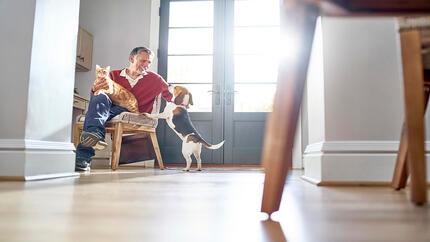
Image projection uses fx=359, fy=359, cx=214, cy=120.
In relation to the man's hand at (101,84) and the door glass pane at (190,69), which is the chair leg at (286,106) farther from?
the door glass pane at (190,69)

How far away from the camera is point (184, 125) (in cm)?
317

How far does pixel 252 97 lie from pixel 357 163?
316 centimetres

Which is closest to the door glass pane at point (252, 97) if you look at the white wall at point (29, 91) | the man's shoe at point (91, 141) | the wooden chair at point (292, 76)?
the man's shoe at point (91, 141)

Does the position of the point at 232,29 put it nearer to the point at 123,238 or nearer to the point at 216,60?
the point at 216,60

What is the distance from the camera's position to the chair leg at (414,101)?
923 mm

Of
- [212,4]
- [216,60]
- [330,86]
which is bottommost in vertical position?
[330,86]

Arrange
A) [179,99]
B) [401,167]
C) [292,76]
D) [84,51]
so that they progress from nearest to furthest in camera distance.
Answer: [292,76]
[401,167]
[179,99]
[84,51]

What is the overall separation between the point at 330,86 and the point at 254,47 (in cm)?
323

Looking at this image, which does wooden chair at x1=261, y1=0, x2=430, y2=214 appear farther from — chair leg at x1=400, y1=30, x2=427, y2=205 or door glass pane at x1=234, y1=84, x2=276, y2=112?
door glass pane at x1=234, y1=84, x2=276, y2=112

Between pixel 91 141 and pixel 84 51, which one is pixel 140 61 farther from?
pixel 84 51

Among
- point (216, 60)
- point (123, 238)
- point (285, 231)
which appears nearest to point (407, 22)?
point (285, 231)

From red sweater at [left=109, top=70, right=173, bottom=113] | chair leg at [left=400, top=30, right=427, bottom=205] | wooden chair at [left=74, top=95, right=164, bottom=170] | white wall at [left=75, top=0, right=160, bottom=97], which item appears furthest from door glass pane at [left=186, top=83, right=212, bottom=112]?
chair leg at [left=400, top=30, right=427, bottom=205]

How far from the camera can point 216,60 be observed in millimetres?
4613

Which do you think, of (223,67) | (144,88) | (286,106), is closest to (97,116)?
(144,88)
